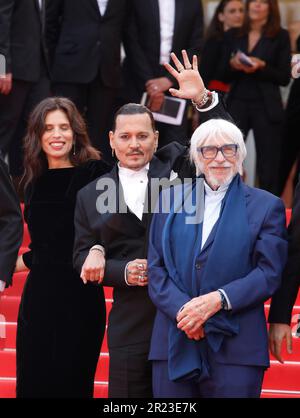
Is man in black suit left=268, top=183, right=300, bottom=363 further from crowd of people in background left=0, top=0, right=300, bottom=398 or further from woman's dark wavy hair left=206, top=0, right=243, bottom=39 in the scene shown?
woman's dark wavy hair left=206, top=0, right=243, bottom=39

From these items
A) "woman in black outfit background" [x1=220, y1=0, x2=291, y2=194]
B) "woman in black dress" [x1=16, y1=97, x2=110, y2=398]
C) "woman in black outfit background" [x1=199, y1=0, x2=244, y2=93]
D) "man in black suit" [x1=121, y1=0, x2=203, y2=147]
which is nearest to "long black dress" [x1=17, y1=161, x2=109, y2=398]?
"woman in black dress" [x1=16, y1=97, x2=110, y2=398]

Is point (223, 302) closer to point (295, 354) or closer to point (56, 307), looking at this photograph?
point (56, 307)

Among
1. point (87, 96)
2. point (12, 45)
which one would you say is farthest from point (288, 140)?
point (12, 45)

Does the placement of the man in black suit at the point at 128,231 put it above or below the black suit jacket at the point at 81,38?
below

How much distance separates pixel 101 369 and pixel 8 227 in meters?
1.22

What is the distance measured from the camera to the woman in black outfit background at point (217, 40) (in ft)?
27.6

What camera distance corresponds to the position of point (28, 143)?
5.79 m

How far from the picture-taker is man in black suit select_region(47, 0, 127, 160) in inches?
303

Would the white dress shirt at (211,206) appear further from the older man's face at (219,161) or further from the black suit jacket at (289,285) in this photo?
the black suit jacket at (289,285)

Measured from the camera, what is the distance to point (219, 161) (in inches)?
185

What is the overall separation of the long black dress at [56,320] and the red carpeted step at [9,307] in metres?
1.32

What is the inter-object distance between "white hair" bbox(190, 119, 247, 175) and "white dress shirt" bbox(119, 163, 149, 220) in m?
0.41

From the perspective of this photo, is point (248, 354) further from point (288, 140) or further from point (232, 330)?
point (288, 140)

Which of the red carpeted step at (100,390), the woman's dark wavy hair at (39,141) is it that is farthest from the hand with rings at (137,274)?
the red carpeted step at (100,390)
